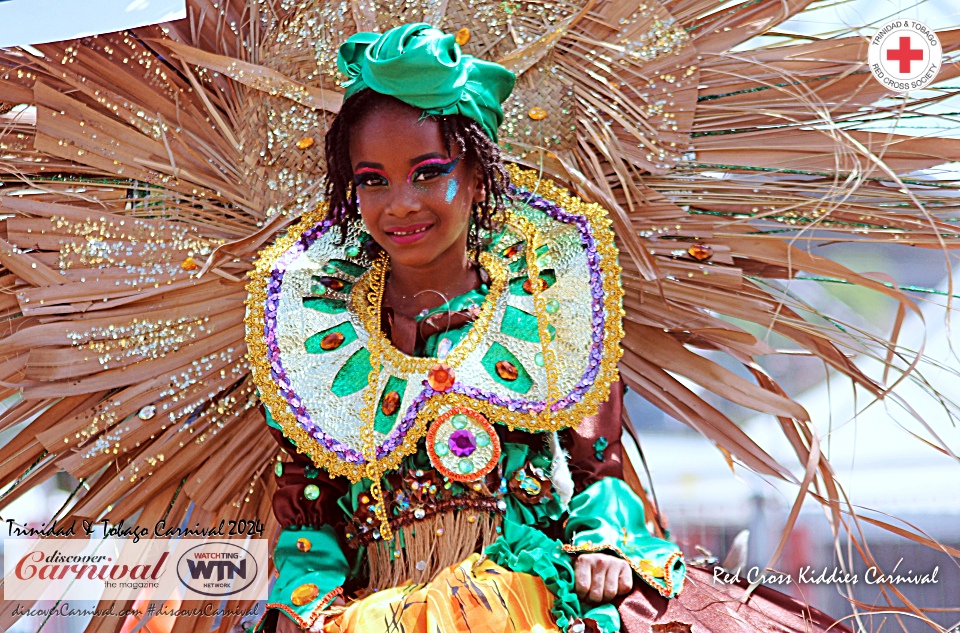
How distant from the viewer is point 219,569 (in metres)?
1.80

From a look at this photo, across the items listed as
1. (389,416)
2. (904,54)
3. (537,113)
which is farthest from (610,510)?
(904,54)

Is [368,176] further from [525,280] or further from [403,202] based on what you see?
[525,280]

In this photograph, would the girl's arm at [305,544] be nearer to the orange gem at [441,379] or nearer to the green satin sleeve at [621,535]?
the orange gem at [441,379]

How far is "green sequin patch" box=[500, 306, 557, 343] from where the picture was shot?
5.21ft

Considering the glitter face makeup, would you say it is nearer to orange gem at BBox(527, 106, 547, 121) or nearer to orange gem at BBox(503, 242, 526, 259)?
orange gem at BBox(503, 242, 526, 259)

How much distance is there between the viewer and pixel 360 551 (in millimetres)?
1582

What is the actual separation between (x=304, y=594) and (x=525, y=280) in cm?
58

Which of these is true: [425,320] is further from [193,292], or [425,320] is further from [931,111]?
[931,111]

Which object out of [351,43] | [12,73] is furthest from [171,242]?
[351,43]

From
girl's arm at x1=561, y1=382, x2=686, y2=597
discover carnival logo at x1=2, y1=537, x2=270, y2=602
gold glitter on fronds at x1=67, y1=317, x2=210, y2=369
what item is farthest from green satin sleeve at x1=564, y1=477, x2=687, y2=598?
gold glitter on fronds at x1=67, y1=317, x2=210, y2=369

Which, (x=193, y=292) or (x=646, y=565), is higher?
(x=193, y=292)

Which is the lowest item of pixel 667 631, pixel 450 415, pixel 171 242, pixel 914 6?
pixel 667 631

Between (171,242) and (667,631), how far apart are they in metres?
1.09

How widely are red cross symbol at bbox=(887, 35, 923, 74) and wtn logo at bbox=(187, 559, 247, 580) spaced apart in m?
1.39
